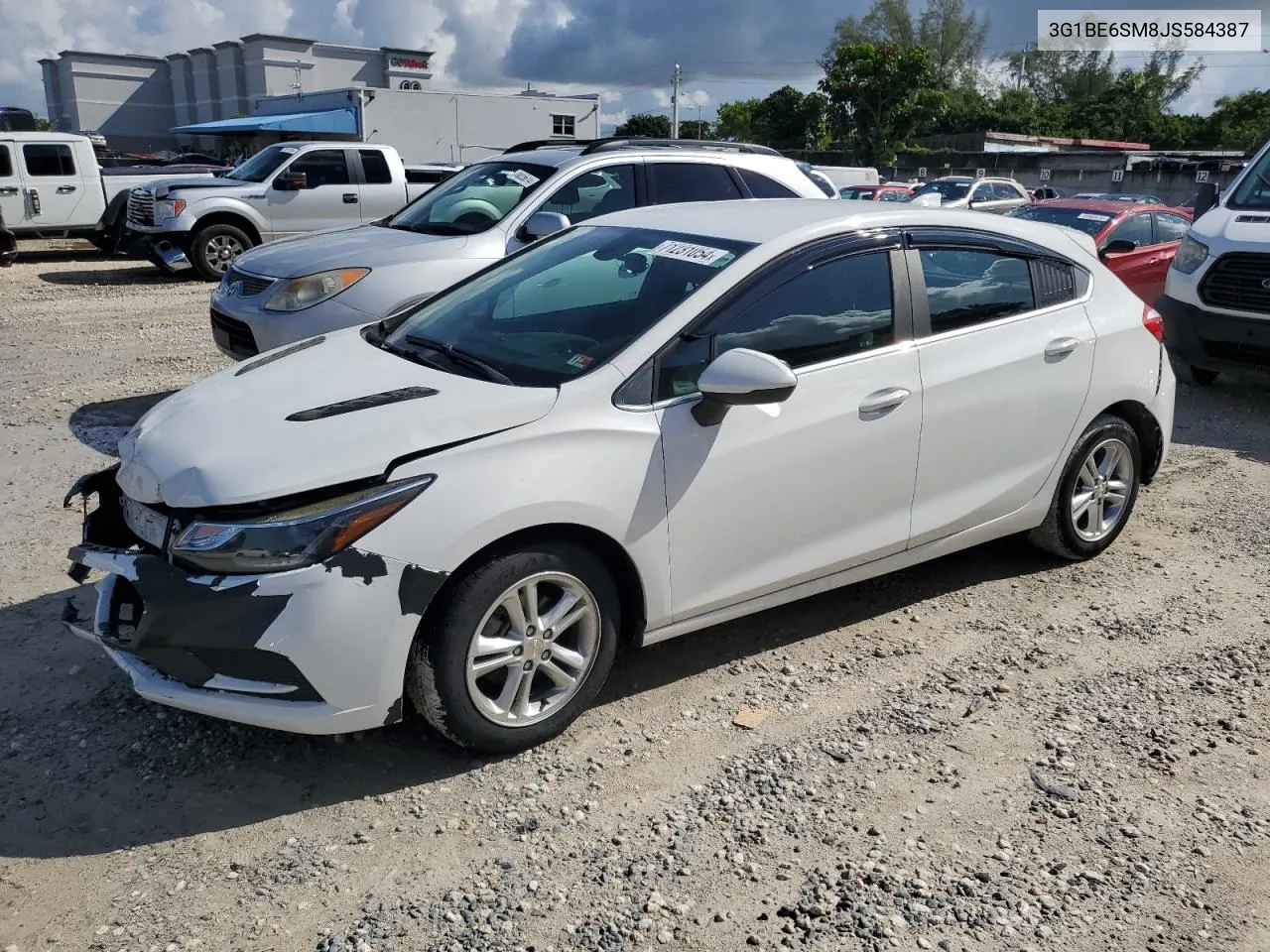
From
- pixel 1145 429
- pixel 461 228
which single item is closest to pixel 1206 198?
pixel 1145 429

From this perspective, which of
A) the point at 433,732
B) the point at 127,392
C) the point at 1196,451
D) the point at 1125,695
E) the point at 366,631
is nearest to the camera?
the point at 366,631

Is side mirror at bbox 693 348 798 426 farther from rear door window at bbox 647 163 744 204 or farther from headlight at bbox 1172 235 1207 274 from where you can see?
headlight at bbox 1172 235 1207 274

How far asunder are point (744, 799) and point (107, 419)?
5.67 meters

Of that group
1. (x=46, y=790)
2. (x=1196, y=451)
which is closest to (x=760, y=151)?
(x=1196, y=451)

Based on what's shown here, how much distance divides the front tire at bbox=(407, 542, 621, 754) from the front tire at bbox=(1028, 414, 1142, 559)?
234 cm

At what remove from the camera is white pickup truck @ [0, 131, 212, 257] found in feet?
53.1

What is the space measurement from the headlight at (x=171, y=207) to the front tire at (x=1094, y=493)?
12.3m

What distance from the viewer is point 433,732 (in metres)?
3.41

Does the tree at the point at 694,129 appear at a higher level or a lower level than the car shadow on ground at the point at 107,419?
higher

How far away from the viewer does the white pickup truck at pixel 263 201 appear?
13.9 m

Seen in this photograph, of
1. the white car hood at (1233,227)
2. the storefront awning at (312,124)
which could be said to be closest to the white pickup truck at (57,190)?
the storefront awning at (312,124)

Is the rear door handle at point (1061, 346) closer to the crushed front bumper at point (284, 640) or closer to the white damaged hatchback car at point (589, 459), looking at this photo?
the white damaged hatchback car at point (589, 459)

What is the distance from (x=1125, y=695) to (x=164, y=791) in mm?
3278

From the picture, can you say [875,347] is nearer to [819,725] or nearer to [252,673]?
[819,725]
